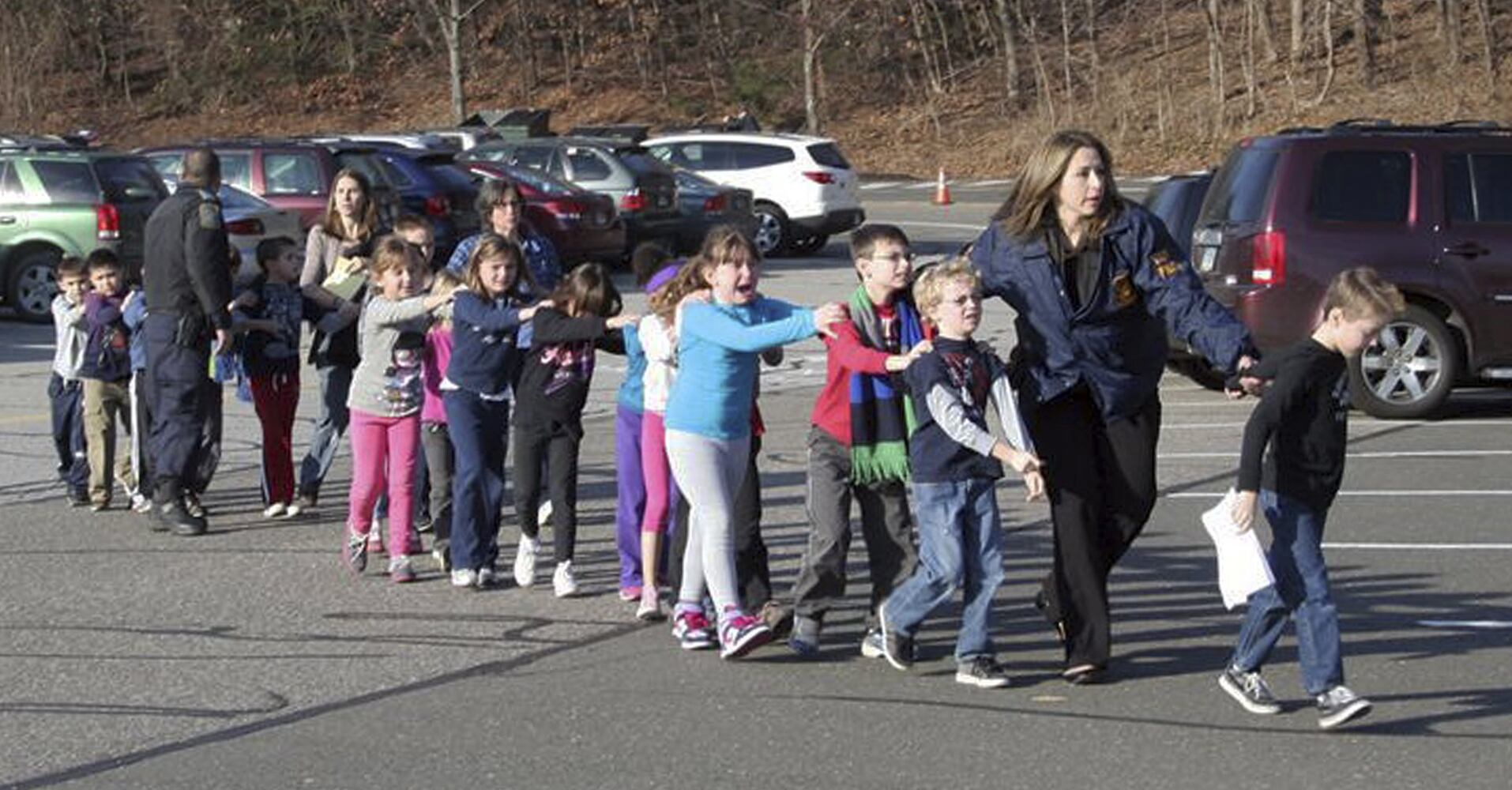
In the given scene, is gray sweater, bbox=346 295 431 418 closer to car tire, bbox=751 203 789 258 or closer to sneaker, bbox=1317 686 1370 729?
sneaker, bbox=1317 686 1370 729

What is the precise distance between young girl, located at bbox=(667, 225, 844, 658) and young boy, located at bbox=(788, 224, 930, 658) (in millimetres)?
246

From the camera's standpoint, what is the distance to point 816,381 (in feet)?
62.4

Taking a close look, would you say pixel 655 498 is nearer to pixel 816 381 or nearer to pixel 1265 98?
pixel 816 381

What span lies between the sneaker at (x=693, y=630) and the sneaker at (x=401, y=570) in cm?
184

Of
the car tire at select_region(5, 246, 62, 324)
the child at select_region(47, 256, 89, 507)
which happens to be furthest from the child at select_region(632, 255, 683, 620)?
the car tire at select_region(5, 246, 62, 324)

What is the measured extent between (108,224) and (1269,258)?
40.8ft

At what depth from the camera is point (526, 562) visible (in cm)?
1030

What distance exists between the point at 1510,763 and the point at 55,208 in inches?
773

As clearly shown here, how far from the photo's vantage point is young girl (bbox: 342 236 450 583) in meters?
10.7

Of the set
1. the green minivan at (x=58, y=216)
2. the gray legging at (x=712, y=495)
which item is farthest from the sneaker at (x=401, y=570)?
the green minivan at (x=58, y=216)

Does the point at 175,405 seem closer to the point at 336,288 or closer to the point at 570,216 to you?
the point at 336,288

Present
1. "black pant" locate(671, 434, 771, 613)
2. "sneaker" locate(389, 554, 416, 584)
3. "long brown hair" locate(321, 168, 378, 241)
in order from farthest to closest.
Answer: "long brown hair" locate(321, 168, 378, 241) → "sneaker" locate(389, 554, 416, 584) → "black pant" locate(671, 434, 771, 613)

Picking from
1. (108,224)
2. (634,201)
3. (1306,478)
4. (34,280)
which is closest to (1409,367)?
(1306,478)

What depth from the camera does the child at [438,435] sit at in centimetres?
1080
